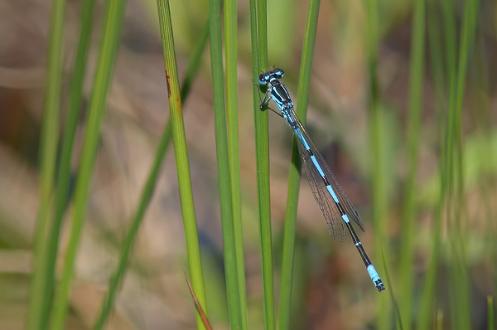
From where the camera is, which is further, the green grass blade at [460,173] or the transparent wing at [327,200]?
the transparent wing at [327,200]

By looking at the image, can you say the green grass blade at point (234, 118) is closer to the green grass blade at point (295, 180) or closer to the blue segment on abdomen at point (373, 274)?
the green grass blade at point (295, 180)

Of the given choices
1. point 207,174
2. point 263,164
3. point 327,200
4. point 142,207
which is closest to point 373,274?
point 327,200

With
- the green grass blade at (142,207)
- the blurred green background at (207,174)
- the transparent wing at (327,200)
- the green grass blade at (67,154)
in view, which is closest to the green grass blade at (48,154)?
the green grass blade at (67,154)

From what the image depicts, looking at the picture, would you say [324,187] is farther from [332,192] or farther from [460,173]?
[460,173]

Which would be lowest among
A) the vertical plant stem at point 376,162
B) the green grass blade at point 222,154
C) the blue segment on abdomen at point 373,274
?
the green grass blade at point 222,154

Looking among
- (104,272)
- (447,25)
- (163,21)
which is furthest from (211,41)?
(104,272)

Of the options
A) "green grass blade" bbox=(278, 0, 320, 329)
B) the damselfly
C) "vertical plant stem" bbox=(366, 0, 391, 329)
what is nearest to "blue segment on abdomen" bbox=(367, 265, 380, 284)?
"vertical plant stem" bbox=(366, 0, 391, 329)
